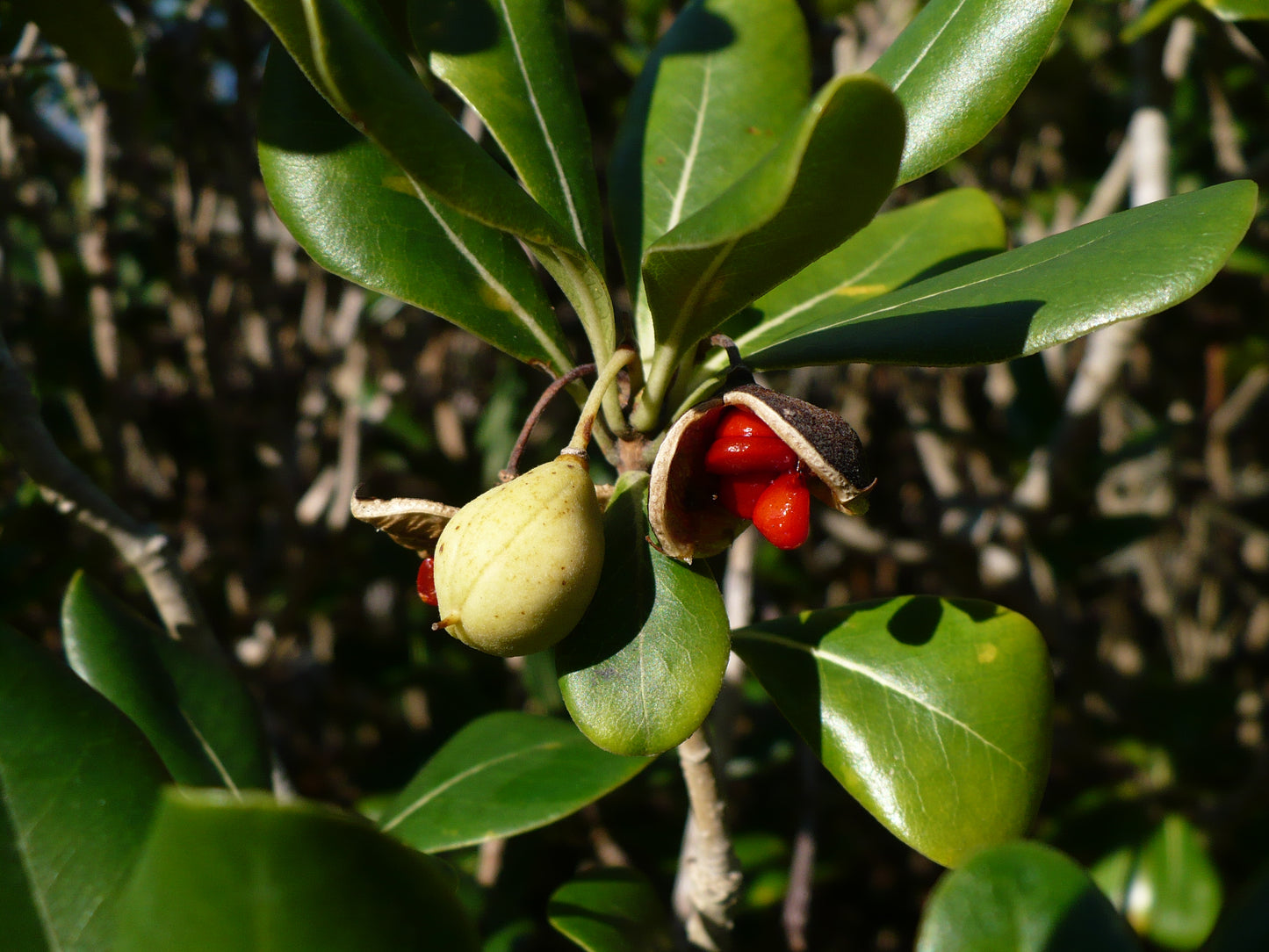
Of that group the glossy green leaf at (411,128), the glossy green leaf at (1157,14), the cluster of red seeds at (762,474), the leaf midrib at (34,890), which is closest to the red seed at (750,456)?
the cluster of red seeds at (762,474)

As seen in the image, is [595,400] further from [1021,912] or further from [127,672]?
[127,672]

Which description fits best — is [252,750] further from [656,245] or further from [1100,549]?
[1100,549]

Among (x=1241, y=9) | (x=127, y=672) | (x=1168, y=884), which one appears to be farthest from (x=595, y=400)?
(x=1168, y=884)

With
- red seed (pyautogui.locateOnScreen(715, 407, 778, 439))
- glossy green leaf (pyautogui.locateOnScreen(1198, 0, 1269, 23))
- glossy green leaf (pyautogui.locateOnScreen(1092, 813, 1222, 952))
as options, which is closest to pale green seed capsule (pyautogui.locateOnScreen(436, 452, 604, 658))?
red seed (pyautogui.locateOnScreen(715, 407, 778, 439))

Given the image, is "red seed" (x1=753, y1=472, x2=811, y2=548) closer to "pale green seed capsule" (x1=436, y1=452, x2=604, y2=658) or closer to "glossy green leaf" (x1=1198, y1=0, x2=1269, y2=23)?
"pale green seed capsule" (x1=436, y1=452, x2=604, y2=658)

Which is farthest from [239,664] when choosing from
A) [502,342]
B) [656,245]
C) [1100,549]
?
[1100,549]
